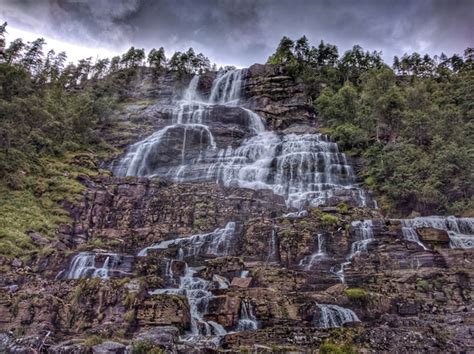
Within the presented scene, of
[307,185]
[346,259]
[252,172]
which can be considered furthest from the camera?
[252,172]

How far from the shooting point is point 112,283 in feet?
55.3

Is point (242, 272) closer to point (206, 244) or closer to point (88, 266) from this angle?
point (206, 244)

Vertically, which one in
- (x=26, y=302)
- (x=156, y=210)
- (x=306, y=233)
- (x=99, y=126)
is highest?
(x=99, y=126)

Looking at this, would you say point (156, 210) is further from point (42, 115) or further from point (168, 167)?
point (42, 115)

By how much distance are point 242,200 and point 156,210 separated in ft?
21.8

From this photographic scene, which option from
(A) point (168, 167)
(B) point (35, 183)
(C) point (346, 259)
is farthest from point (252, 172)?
(B) point (35, 183)

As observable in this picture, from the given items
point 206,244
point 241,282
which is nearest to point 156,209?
point 206,244

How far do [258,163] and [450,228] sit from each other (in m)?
17.2

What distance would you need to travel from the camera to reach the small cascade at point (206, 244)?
2331 centimetres

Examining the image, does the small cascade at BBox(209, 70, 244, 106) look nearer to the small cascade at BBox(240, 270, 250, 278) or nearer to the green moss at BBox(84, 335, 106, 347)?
the small cascade at BBox(240, 270, 250, 278)

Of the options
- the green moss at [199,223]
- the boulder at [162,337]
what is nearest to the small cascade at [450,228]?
the green moss at [199,223]

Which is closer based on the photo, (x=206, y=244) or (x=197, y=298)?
(x=197, y=298)

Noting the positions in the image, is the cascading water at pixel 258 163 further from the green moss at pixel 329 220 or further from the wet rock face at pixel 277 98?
the green moss at pixel 329 220

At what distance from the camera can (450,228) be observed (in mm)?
22219
